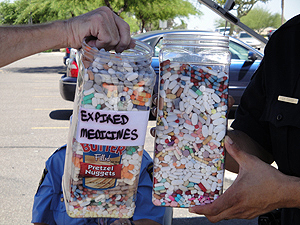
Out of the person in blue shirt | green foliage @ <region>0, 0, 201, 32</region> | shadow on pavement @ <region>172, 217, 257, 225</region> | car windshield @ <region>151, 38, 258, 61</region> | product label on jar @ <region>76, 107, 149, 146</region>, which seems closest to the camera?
product label on jar @ <region>76, 107, 149, 146</region>

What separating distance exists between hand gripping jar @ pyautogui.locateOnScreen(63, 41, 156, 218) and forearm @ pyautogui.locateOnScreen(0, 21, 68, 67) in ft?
0.53

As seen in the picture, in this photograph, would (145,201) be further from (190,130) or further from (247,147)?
(190,130)

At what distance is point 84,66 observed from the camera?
1075 millimetres

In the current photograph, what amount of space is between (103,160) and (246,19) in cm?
6016

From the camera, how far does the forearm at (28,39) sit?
3.81ft

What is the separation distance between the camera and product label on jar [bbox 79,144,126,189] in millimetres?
1053

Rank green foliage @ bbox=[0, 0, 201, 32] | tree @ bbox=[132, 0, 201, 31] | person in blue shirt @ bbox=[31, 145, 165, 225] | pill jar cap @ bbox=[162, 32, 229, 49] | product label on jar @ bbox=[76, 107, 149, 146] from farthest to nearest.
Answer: tree @ bbox=[132, 0, 201, 31]
green foliage @ bbox=[0, 0, 201, 32]
person in blue shirt @ bbox=[31, 145, 165, 225]
pill jar cap @ bbox=[162, 32, 229, 49]
product label on jar @ bbox=[76, 107, 149, 146]

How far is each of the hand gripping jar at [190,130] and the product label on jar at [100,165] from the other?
0.41 feet

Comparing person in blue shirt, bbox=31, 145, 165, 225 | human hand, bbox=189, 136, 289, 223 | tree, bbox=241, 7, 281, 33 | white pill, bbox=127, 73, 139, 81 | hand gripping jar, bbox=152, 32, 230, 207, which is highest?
tree, bbox=241, 7, 281, 33

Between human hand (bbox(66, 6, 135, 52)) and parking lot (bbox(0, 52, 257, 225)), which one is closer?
human hand (bbox(66, 6, 135, 52))

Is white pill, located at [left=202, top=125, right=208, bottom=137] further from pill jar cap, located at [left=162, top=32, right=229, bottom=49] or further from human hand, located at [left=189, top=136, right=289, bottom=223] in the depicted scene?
pill jar cap, located at [left=162, top=32, right=229, bottom=49]

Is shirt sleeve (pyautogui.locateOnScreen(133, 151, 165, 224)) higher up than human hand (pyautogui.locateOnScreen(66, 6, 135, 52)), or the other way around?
human hand (pyautogui.locateOnScreen(66, 6, 135, 52))

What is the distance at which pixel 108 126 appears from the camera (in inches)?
40.6

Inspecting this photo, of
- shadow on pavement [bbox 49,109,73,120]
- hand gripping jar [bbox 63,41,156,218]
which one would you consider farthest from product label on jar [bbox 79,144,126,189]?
shadow on pavement [bbox 49,109,73,120]
